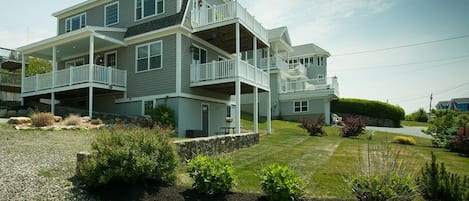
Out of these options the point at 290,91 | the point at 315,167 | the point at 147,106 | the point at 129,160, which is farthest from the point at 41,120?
the point at 290,91

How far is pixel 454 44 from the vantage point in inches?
511

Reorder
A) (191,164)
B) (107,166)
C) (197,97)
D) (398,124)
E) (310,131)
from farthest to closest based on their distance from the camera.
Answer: (398,124)
(310,131)
(197,97)
(191,164)
(107,166)

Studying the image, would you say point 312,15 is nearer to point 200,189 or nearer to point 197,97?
point 197,97

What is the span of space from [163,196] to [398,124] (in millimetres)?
33166

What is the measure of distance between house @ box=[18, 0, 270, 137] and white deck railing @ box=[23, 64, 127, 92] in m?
0.05

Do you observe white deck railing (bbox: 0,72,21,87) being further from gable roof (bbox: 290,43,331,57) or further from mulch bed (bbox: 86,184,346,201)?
mulch bed (bbox: 86,184,346,201)

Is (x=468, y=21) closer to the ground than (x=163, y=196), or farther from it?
farther from it

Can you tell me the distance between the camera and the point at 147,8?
18.4 m

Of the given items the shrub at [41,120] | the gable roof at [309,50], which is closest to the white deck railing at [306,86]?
the gable roof at [309,50]

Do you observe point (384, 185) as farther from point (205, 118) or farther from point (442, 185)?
point (205, 118)

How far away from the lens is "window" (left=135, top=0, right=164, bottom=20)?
17.9m

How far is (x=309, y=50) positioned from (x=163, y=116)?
2880 centimetres

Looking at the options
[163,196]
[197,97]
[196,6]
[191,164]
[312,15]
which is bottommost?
[163,196]

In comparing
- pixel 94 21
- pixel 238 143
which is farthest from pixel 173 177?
pixel 94 21
